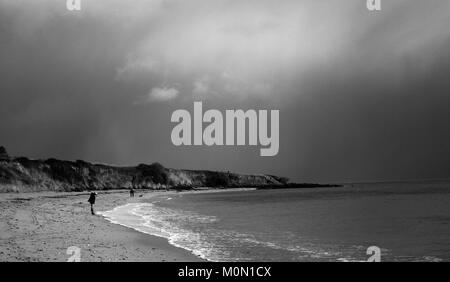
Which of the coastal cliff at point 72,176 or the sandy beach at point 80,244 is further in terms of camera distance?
the coastal cliff at point 72,176

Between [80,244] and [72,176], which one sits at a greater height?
[80,244]

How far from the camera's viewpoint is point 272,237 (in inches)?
885

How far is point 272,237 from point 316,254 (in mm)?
5689

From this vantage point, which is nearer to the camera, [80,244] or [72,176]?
[80,244]

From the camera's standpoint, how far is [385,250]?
18406mm

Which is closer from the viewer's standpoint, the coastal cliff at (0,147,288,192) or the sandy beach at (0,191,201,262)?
the sandy beach at (0,191,201,262)
